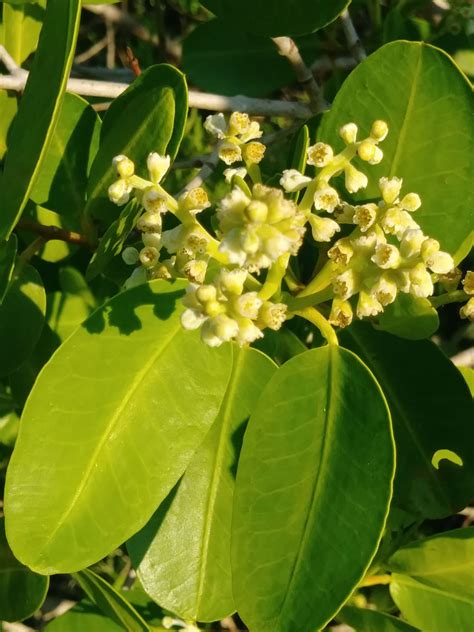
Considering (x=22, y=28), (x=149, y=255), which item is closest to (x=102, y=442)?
(x=149, y=255)

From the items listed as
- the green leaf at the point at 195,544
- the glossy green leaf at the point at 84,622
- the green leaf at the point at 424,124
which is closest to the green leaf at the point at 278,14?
the green leaf at the point at 424,124

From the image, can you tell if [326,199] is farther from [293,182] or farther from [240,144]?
[240,144]

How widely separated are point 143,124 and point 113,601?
1.03 meters

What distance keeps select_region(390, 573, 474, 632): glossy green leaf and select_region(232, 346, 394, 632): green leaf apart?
627 millimetres

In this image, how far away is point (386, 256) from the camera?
1.21 m

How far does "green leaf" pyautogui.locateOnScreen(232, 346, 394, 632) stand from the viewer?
4.22 ft

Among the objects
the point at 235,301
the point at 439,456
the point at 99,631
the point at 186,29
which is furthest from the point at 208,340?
the point at 186,29

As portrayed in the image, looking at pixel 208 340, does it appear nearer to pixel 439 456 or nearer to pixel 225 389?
pixel 225 389

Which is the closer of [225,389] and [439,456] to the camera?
[225,389]

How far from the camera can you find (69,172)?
71.4 inches

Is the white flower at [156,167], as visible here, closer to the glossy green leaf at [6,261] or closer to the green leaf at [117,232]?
the green leaf at [117,232]

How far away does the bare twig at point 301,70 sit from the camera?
1925 mm

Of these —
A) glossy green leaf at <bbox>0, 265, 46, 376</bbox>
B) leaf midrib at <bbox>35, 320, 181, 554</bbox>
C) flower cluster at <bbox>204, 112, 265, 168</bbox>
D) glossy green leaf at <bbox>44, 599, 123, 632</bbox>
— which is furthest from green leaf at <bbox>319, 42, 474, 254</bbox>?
glossy green leaf at <bbox>44, 599, 123, 632</bbox>

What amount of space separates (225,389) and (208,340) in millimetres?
287
